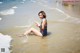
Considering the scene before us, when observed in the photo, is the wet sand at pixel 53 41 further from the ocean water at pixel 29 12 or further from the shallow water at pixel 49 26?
the ocean water at pixel 29 12

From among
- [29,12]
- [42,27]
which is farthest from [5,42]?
[29,12]

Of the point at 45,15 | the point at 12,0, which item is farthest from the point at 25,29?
the point at 12,0

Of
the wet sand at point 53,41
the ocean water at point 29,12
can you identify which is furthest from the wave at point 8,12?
the wet sand at point 53,41

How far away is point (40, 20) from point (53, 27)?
5.6 inches

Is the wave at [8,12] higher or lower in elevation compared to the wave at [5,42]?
higher

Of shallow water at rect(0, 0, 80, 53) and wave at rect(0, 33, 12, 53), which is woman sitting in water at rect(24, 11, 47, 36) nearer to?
shallow water at rect(0, 0, 80, 53)

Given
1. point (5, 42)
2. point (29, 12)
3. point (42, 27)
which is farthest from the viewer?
point (29, 12)

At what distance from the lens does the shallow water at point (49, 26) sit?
180 centimetres

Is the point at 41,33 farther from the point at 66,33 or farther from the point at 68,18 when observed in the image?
the point at 68,18

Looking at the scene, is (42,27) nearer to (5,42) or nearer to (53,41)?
(53,41)

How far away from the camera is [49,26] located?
82.0 inches

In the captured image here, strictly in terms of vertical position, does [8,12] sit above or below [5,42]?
above

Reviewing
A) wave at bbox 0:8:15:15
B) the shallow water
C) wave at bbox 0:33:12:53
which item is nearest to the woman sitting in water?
the shallow water

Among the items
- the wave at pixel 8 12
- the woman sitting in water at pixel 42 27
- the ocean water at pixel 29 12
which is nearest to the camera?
the woman sitting in water at pixel 42 27
